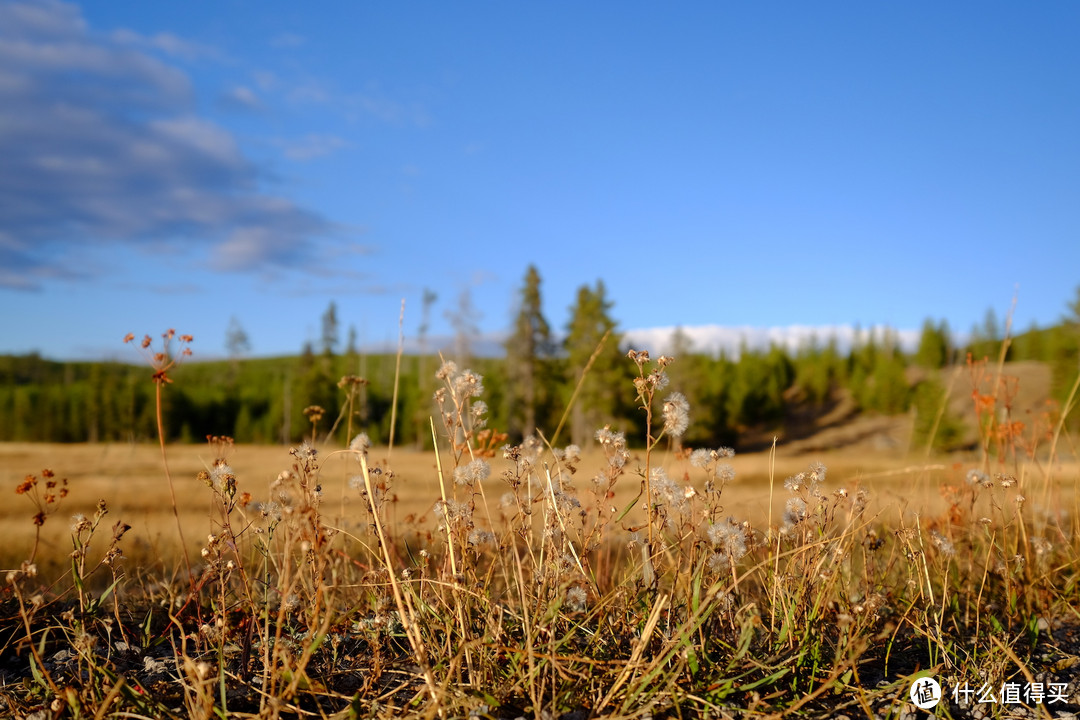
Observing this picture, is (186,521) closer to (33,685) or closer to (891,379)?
(33,685)

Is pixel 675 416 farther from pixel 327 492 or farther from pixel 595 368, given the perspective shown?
pixel 595 368

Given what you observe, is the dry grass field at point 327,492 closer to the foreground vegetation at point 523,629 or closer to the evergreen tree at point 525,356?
the foreground vegetation at point 523,629

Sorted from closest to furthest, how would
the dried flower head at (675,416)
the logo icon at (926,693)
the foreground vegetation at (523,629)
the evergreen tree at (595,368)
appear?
the foreground vegetation at (523,629) < the logo icon at (926,693) < the dried flower head at (675,416) < the evergreen tree at (595,368)

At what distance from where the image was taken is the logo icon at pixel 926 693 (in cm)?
192

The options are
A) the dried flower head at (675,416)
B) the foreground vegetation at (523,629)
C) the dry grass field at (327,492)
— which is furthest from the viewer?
the dry grass field at (327,492)

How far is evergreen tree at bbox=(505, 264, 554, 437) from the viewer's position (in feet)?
126

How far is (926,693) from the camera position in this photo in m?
1.97

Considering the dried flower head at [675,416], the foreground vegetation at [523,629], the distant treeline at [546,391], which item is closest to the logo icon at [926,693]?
the foreground vegetation at [523,629]

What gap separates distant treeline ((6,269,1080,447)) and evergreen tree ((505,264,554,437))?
66 mm

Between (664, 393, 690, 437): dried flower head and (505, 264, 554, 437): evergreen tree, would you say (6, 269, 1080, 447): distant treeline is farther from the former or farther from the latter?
(664, 393, 690, 437): dried flower head

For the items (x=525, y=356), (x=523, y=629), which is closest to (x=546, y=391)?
(x=525, y=356)

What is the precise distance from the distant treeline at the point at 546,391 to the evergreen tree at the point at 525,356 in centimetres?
7

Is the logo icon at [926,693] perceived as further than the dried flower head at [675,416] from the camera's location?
No

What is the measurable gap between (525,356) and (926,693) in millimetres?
36854
